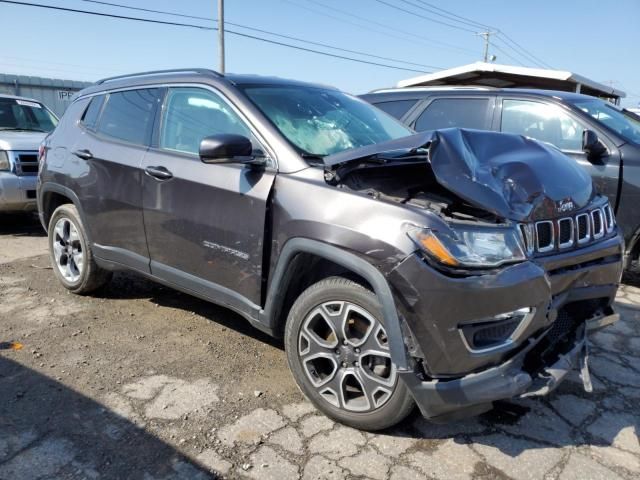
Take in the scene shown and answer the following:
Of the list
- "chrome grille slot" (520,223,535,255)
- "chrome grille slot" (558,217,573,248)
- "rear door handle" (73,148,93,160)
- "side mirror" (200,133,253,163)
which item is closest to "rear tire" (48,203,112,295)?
"rear door handle" (73,148,93,160)

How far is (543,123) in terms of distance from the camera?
5.19 meters

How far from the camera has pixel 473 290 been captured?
2152 millimetres

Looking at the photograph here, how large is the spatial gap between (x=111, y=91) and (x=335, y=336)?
9.54 ft

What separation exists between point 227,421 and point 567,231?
200 cm

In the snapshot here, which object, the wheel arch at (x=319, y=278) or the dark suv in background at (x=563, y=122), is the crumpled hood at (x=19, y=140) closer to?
the dark suv in background at (x=563, y=122)

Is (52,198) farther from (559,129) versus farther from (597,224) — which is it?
(559,129)

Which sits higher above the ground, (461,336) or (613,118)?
(613,118)

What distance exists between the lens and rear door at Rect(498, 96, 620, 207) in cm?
472

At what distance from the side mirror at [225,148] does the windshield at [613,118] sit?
385 centimetres

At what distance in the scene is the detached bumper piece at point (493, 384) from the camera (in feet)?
7.19

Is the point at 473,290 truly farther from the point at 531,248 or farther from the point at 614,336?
the point at 614,336

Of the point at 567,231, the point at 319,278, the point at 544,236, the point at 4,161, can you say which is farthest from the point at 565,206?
the point at 4,161

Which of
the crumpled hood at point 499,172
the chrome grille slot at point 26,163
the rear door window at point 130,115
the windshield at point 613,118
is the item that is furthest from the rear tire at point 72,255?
the windshield at point 613,118

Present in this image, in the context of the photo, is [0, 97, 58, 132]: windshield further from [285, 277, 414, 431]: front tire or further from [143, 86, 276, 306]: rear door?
[285, 277, 414, 431]: front tire
